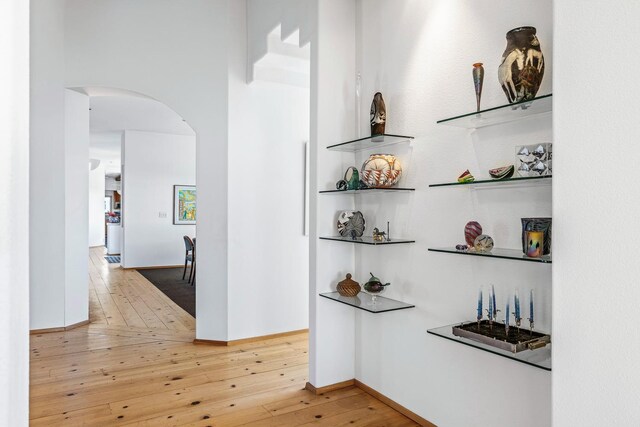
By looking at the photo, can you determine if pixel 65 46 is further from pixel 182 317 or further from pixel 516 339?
pixel 516 339

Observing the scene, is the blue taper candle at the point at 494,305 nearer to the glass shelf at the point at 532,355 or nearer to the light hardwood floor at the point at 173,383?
the glass shelf at the point at 532,355

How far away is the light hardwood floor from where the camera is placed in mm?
2688

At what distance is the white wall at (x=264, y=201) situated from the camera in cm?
416

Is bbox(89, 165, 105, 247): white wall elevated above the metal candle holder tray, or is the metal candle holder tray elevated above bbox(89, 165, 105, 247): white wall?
bbox(89, 165, 105, 247): white wall

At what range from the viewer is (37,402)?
9.50ft

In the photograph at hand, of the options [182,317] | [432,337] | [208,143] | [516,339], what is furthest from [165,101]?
[516,339]

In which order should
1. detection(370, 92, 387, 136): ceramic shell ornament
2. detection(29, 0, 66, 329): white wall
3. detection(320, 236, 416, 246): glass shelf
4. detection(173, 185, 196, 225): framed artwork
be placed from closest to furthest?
detection(320, 236, 416, 246): glass shelf → detection(370, 92, 387, 136): ceramic shell ornament → detection(29, 0, 66, 329): white wall → detection(173, 185, 196, 225): framed artwork

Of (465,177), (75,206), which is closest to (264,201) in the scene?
(75,206)

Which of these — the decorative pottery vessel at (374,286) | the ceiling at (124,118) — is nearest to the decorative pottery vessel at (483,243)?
the decorative pottery vessel at (374,286)

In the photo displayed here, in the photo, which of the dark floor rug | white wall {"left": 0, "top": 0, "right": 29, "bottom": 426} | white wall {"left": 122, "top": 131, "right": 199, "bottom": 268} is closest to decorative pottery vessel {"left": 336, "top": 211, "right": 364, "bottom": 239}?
white wall {"left": 0, "top": 0, "right": 29, "bottom": 426}

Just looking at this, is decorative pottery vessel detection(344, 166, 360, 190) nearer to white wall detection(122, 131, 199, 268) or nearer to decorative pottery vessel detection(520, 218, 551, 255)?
decorative pottery vessel detection(520, 218, 551, 255)

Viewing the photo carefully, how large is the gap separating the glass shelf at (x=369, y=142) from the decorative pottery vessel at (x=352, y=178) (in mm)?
173

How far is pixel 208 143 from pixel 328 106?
157cm

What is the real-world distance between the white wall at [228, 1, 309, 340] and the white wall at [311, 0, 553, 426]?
135cm
